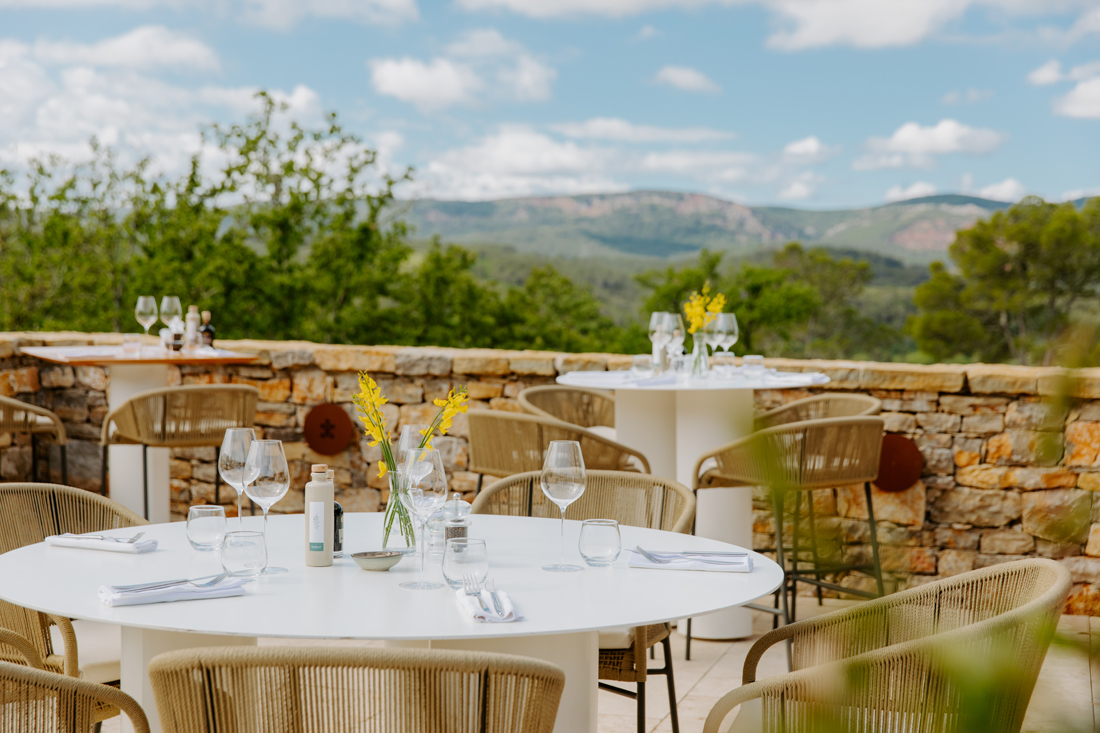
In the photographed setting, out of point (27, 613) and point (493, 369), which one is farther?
point (493, 369)

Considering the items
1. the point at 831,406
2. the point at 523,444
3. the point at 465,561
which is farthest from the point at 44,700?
the point at 831,406

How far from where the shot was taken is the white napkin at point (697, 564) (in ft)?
6.07

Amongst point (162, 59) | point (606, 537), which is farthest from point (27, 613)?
point (162, 59)

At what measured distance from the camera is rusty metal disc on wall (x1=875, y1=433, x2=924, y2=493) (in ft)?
12.9

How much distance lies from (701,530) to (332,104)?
97.3 ft

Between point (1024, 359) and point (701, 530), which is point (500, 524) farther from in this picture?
point (1024, 359)

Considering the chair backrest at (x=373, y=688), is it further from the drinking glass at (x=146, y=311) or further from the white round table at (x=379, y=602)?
the drinking glass at (x=146, y=311)

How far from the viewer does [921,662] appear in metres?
1.13

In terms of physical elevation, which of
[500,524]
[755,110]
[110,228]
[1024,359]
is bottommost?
[500,524]

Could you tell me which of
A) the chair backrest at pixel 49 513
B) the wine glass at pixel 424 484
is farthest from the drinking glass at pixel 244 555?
the chair backrest at pixel 49 513

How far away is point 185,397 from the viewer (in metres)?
4.14

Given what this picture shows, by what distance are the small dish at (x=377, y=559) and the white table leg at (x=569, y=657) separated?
17cm

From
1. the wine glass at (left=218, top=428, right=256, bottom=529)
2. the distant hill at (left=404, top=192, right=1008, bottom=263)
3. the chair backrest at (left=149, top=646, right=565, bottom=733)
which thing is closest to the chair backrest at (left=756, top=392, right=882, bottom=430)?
Result: the wine glass at (left=218, top=428, right=256, bottom=529)

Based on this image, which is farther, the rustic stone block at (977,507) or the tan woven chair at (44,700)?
the rustic stone block at (977,507)
